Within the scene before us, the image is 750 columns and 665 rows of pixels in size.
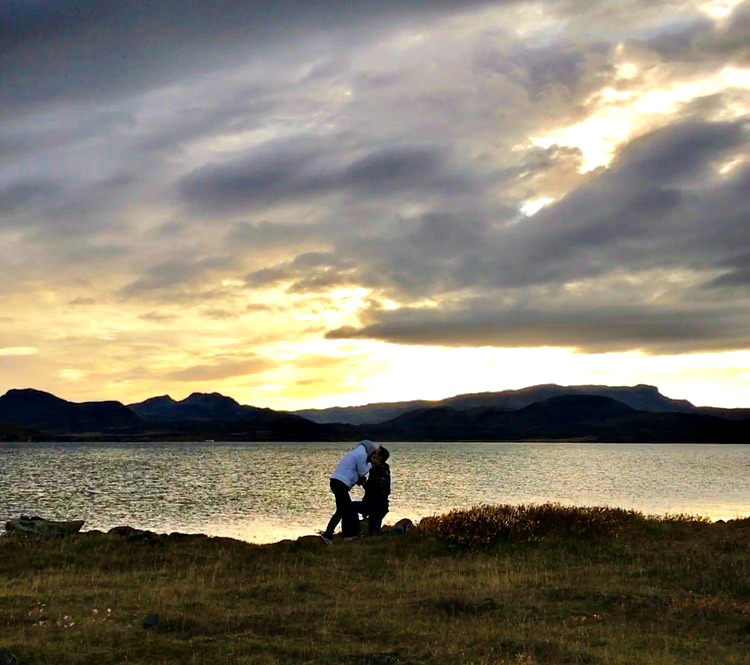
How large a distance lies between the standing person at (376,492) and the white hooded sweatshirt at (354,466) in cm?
55

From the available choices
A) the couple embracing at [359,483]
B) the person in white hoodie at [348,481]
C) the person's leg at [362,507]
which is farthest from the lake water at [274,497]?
the person in white hoodie at [348,481]

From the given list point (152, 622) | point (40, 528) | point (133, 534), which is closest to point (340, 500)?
point (133, 534)

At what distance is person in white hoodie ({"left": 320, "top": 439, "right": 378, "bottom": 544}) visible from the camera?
25109 mm

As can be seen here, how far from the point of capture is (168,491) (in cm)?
7688

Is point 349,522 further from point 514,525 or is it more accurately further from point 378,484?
point 514,525

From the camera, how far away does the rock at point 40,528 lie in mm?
25609

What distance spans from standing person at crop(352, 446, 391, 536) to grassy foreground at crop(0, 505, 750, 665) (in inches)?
71.0

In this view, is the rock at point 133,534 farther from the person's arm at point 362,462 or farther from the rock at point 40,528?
the person's arm at point 362,462

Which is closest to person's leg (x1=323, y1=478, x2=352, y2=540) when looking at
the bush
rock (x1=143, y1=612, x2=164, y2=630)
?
the bush

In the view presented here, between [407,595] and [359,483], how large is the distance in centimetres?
785

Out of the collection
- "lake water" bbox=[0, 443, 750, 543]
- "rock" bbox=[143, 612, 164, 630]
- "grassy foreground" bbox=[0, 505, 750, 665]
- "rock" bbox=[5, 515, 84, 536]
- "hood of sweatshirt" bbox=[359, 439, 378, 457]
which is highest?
"hood of sweatshirt" bbox=[359, 439, 378, 457]

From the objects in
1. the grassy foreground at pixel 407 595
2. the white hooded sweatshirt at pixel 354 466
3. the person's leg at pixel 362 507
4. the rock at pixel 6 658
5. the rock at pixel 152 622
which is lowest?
the grassy foreground at pixel 407 595

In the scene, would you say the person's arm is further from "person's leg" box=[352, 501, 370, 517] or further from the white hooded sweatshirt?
"person's leg" box=[352, 501, 370, 517]

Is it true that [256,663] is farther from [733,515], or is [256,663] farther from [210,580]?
[733,515]
